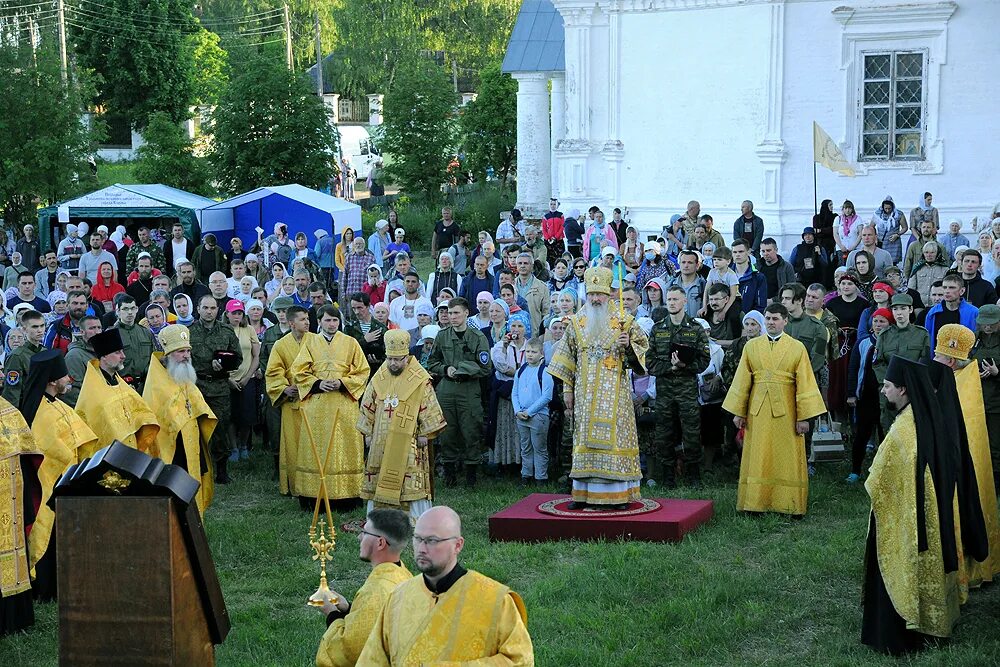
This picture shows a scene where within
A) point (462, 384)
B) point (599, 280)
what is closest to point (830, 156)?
point (462, 384)

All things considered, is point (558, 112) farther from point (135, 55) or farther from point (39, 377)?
point (135, 55)

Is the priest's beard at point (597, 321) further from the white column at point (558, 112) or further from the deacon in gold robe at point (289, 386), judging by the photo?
the white column at point (558, 112)

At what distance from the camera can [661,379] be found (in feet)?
34.7

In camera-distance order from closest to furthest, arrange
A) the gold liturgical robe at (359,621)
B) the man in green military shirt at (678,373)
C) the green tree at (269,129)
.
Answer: the gold liturgical robe at (359,621) < the man in green military shirt at (678,373) < the green tree at (269,129)

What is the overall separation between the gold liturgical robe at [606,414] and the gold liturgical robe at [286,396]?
237 centimetres

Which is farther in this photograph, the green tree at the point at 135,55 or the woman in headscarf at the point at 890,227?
the green tree at the point at 135,55

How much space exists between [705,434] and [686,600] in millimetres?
3241

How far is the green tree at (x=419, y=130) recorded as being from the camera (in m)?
30.1

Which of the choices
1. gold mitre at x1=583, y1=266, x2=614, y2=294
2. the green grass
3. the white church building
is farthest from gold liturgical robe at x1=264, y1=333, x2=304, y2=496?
the white church building

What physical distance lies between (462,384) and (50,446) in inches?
154

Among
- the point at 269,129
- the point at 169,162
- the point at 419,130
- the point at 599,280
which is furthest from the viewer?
the point at 419,130

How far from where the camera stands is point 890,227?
672 inches

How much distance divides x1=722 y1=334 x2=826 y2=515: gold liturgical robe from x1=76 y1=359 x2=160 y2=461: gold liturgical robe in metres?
4.18

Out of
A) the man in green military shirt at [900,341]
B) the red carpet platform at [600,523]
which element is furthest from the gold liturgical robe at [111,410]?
the man in green military shirt at [900,341]
